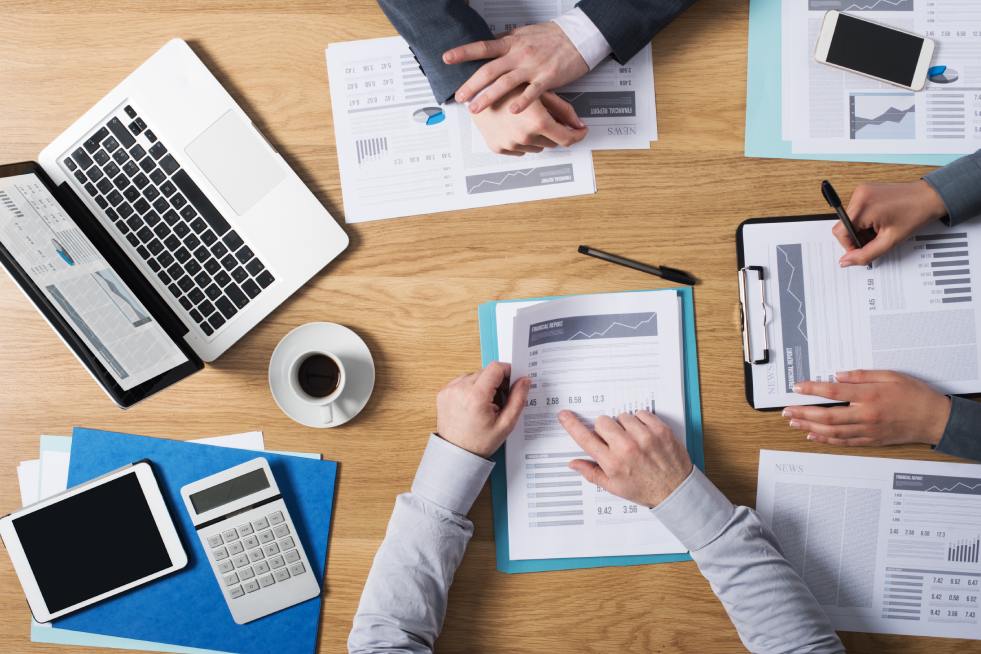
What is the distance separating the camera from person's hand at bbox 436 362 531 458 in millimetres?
870

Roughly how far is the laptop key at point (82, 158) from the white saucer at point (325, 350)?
0.38 metres

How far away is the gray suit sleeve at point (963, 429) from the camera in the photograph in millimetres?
865

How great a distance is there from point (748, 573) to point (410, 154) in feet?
2.38

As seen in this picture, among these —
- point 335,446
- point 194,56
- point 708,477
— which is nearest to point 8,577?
point 335,446

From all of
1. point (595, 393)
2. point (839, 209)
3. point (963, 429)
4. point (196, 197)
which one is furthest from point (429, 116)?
point (963, 429)

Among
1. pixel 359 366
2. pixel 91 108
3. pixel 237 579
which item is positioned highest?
pixel 91 108

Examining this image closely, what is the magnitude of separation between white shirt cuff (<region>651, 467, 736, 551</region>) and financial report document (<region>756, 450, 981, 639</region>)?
0.14 metres

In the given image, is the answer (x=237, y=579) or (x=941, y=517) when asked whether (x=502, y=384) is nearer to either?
(x=237, y=579)

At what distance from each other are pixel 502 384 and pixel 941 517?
627mm

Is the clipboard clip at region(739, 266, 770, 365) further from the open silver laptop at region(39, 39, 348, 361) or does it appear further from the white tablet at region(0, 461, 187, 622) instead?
the white tablet at region(0, 461, 187, 622)

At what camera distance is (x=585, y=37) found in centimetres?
89

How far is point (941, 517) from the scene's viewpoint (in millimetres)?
892

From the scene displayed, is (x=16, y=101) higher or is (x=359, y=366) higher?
(x=16, y=101)

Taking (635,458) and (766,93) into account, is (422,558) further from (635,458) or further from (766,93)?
(766,93)
